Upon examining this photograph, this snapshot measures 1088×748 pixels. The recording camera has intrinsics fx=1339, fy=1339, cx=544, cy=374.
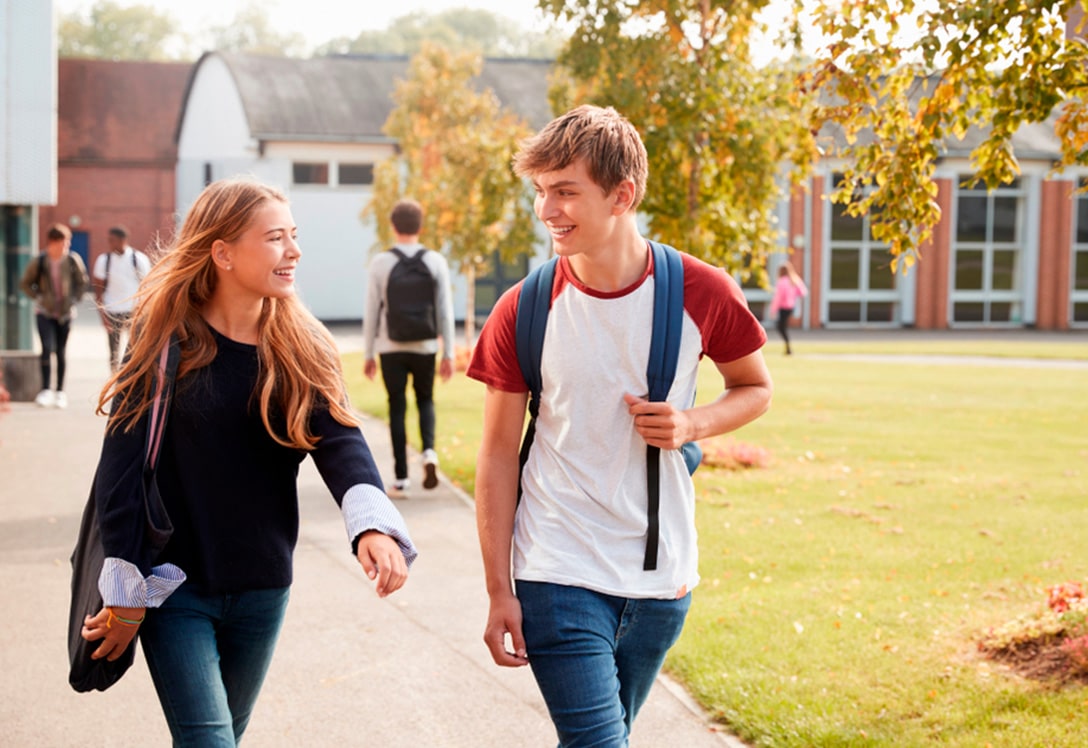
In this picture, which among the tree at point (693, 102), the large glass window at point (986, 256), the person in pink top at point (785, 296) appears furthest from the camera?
the large glass window at point (986, 256)

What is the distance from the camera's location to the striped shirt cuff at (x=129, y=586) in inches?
122

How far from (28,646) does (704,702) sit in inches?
122


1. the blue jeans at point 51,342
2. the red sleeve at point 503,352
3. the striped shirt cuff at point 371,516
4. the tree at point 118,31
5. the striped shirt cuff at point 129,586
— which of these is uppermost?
the tree at point 118,31

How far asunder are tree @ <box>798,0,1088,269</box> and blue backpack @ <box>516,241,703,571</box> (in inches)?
103

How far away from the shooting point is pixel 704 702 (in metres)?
5.26

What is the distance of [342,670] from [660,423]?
3192 millimetres

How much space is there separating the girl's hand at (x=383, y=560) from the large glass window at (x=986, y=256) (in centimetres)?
4132

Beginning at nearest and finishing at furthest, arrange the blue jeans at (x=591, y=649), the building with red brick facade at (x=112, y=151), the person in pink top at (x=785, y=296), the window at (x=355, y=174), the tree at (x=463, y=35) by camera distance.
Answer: the blue jeans at (x=591, y=649)
the person in pink top at (x=785, y=296)
the window at (x=355, y=174)
the building with red brick facade at (x=112, y=151)
the tree at (x=463, y=35)

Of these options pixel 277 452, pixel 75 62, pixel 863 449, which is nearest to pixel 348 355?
pixel 863 449

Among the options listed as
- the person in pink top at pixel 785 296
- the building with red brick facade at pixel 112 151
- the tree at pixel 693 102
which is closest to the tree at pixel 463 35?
the building with red brick facade at pixel 112 151

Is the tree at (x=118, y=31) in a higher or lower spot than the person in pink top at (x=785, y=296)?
higher

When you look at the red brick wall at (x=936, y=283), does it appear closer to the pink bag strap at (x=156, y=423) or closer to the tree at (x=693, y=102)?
the tree at (x=693, y=102)

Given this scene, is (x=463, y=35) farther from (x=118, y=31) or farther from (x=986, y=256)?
(x=986, y=256)

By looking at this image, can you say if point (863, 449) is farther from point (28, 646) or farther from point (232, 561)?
point (232, 561)
